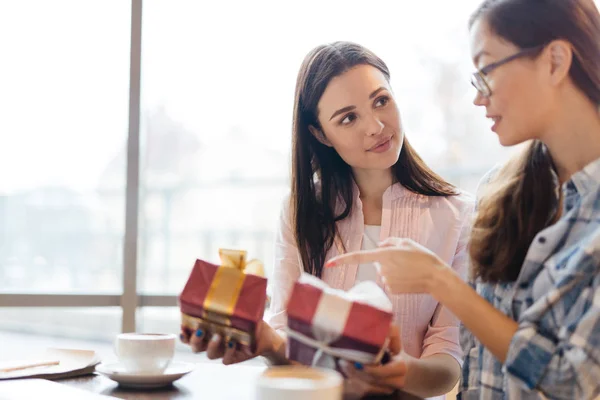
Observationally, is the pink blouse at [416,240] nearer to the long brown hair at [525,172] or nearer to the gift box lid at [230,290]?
the long brown hair at [525,172]

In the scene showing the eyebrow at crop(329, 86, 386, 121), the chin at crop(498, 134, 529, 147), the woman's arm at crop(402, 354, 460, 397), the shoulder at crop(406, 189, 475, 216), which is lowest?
the woman's arm at crop(402, 354, 460, 397)

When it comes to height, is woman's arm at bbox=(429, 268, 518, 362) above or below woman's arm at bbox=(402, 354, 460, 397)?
above

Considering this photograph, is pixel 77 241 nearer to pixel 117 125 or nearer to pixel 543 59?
pixel 117 125

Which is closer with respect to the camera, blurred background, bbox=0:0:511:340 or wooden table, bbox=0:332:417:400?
wooden table, bbox=0:332:417:400

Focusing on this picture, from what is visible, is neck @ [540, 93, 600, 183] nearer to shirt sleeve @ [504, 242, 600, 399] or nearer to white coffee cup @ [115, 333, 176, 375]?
shirt sleeve @ [504, 242, 600, 399]

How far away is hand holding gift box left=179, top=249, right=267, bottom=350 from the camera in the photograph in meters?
1.08

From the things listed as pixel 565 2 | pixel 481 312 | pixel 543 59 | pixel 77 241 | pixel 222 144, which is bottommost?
pixel 77 241

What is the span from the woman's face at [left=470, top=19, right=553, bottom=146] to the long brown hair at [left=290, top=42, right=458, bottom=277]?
20.5 inches

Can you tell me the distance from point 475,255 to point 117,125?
175cm

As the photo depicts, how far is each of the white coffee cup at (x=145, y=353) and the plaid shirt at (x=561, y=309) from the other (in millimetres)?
603

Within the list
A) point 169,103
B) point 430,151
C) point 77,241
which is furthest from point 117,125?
point 430,151

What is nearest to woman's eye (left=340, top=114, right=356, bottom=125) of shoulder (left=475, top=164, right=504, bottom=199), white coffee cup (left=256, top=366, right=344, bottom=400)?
shoulder (left=475, top=164, right=504, bottom=199)

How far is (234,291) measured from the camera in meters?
1.09

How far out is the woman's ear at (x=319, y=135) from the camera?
1876mm
